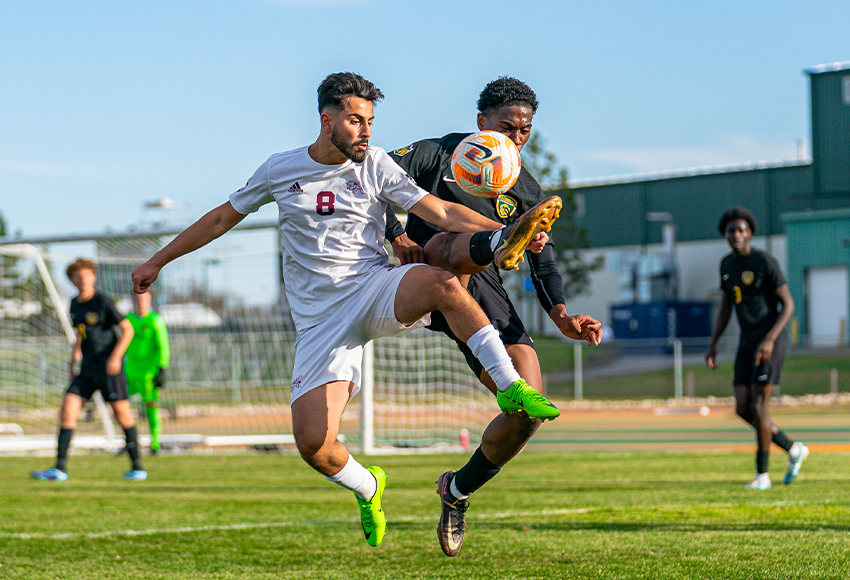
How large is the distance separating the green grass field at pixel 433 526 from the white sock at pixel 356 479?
1.35 feet

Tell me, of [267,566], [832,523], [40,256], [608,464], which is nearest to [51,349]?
[40,256]

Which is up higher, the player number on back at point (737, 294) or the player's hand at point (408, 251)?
the player's hand at point (408, 251)

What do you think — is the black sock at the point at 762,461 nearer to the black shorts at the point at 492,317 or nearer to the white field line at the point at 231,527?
the white field line at the point at 231,527

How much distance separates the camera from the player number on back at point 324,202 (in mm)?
4855

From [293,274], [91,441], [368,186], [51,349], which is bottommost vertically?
[91,441]

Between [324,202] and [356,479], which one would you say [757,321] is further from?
[324,202]

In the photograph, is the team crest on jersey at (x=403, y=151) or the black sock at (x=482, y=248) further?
the team crest on jersey at (x=403, y=151)

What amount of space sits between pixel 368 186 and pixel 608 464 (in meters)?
7.62

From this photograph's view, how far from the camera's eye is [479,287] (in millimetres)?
5227

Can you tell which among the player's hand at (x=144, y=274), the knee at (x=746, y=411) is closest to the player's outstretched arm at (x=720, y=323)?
the knee at (x=746, y=411)

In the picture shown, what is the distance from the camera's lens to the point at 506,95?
5172mm

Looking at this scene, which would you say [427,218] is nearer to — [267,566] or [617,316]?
[267,566]

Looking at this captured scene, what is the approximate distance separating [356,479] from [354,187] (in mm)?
1573

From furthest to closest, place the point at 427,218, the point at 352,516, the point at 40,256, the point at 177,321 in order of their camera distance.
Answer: the point at 177,321 → the point at 40,256 → the point at 352,516 → the point at 427,218
